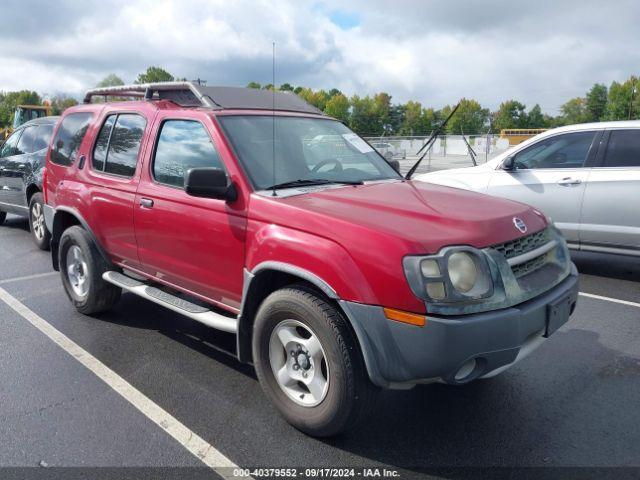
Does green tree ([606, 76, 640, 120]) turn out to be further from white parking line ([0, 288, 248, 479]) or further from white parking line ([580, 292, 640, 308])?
white parking line ([0, 288, 248, 479])

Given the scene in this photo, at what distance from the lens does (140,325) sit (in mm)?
4941

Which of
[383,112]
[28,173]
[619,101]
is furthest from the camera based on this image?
[383,112]

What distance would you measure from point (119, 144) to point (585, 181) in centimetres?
516

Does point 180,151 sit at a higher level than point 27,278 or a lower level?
higher

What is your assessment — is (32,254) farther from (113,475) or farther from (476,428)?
(476,428)

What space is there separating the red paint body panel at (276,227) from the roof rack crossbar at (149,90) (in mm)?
176

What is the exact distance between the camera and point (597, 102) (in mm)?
79000

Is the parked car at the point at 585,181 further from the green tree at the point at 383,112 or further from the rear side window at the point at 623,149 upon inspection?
the green tree at the point at 383,112

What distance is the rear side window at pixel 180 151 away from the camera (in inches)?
149

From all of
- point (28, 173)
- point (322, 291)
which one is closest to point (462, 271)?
point (322, 291)

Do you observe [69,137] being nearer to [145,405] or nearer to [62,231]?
[62,231]

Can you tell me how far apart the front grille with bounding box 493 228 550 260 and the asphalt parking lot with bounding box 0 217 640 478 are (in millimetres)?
1053

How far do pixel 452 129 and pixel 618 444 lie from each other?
71577 mm

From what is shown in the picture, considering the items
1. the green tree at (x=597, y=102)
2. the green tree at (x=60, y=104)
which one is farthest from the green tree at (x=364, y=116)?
the green tree at (x=60, y=104)
